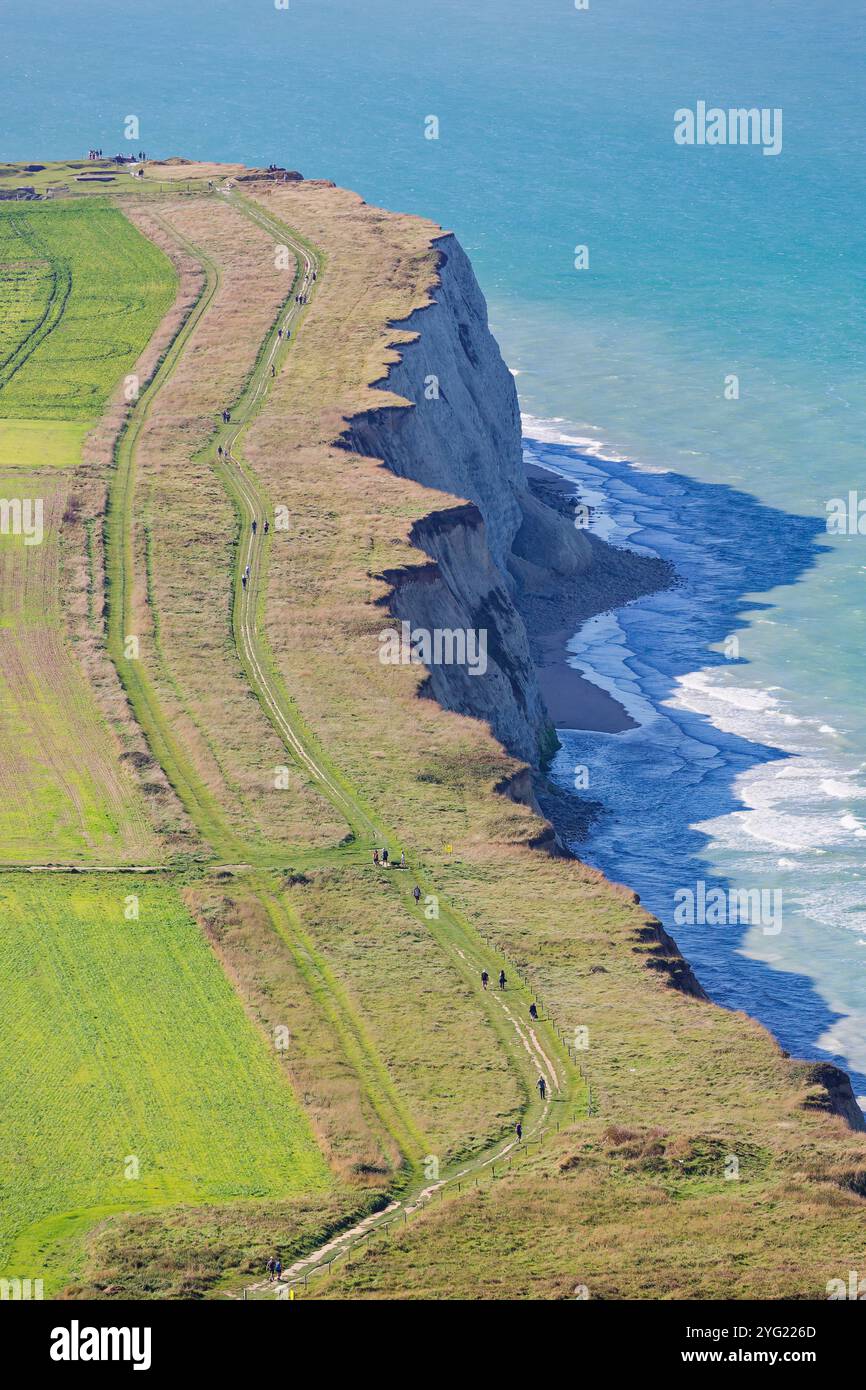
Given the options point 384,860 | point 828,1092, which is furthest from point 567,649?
point 828,1092

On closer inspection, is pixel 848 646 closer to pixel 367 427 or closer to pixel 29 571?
pixel 367 427

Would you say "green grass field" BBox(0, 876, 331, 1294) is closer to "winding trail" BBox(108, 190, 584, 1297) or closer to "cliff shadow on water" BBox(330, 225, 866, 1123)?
"winding trail" BBox(108, 190, 584, 1297)

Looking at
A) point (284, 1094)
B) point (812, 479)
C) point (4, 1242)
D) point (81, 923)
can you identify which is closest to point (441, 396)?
point (812, 479)

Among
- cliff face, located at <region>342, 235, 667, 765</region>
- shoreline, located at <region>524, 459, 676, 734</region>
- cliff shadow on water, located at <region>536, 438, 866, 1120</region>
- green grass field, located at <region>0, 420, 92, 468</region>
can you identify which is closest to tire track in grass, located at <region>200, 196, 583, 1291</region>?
cliff face, located at <region>342, 235, 667, 765</region>

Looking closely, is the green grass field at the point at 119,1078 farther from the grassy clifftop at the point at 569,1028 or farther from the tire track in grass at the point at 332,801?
the grassy clifftop at the point at 569,1028

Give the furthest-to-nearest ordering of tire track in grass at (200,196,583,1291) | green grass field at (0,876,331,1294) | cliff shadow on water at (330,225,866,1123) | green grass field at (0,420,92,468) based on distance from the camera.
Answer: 1. green grass field at (0,420,92,468)
2. cliff shadow on water at (330,225,866,1123)
3. tire track in grass at (200,196,583,1291)
4. green grass field at (0,876,331,1294)
